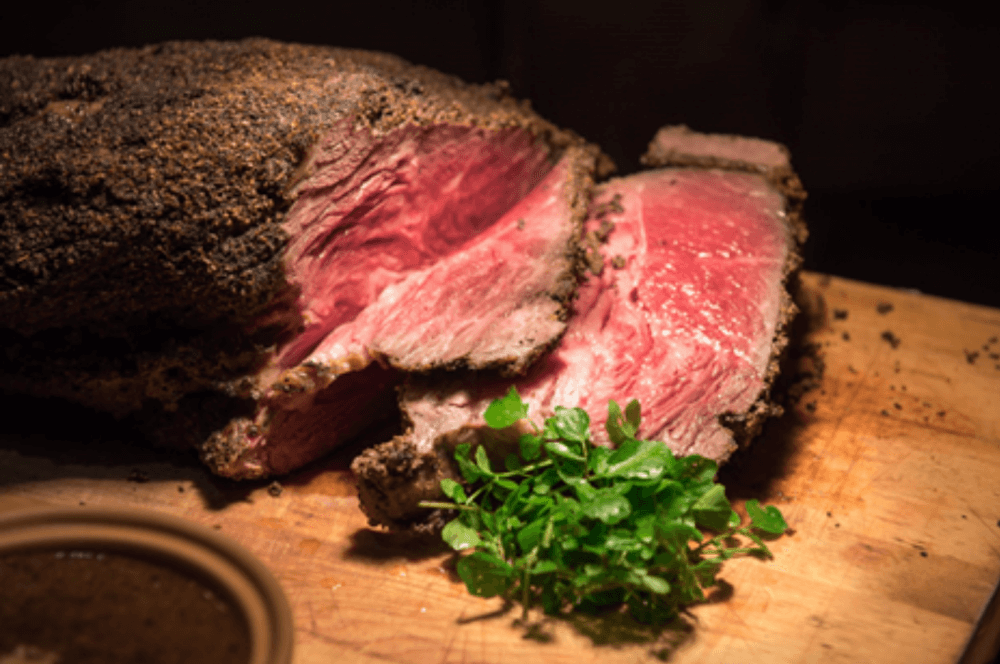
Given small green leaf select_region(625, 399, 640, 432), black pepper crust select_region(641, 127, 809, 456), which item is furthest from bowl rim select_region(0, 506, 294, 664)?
black pepper crust select_region(641, 127, 809, 456)

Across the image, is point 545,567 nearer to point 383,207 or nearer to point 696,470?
point 696,470

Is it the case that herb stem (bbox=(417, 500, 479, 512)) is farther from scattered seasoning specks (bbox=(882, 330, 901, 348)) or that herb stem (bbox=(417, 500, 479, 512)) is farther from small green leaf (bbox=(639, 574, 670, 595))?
scattered seasoning specks (bbox=(882, 330, 901, 348))

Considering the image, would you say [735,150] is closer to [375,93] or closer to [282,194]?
[375,93]

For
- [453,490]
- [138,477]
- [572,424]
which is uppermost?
[572,424]

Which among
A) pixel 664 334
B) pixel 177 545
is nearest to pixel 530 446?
pixel 664 334

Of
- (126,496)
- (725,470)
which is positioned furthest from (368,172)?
(725,470)

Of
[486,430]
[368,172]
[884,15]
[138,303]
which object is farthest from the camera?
[884,15]

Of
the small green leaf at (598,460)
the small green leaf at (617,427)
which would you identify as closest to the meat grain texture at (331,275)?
the small green leaf at (617,427)
